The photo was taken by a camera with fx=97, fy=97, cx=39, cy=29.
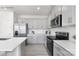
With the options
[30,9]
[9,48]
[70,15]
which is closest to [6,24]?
[30,9]

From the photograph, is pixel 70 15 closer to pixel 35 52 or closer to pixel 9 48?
pixel 9 48

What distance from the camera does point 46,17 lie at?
7.64 metres

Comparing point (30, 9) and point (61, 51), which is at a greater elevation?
point (30, 9)

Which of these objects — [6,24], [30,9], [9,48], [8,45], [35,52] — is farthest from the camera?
[30,9]

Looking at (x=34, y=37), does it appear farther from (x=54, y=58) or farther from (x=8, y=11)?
(x=54, y=58)

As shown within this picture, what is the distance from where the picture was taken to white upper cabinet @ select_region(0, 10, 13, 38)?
5.80 m

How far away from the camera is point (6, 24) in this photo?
586cm

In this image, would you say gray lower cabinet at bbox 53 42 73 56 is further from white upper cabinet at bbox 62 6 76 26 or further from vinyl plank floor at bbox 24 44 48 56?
vinyl plank floor at bbox 24 44 48 56

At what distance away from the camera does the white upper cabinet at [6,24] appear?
5.80m

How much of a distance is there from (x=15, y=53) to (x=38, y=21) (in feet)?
17.5

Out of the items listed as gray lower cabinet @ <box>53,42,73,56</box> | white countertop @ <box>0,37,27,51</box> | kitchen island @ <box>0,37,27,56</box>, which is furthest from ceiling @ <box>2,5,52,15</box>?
gray lower cabinet @ <box>53,42,73,56</box>

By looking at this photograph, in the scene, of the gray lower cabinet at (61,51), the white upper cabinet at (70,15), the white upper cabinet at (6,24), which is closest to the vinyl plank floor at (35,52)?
the white upper cabinet at (6,24)

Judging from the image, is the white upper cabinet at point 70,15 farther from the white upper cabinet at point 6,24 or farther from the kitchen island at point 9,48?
the white upper cabinet at point 6,24

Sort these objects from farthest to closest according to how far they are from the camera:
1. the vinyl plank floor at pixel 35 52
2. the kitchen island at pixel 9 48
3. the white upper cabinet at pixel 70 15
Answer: the vinyl plank floor at pixel 35 52
the white upper cabinet at pixel 70 15
the kitchen island at pixel 9 48
